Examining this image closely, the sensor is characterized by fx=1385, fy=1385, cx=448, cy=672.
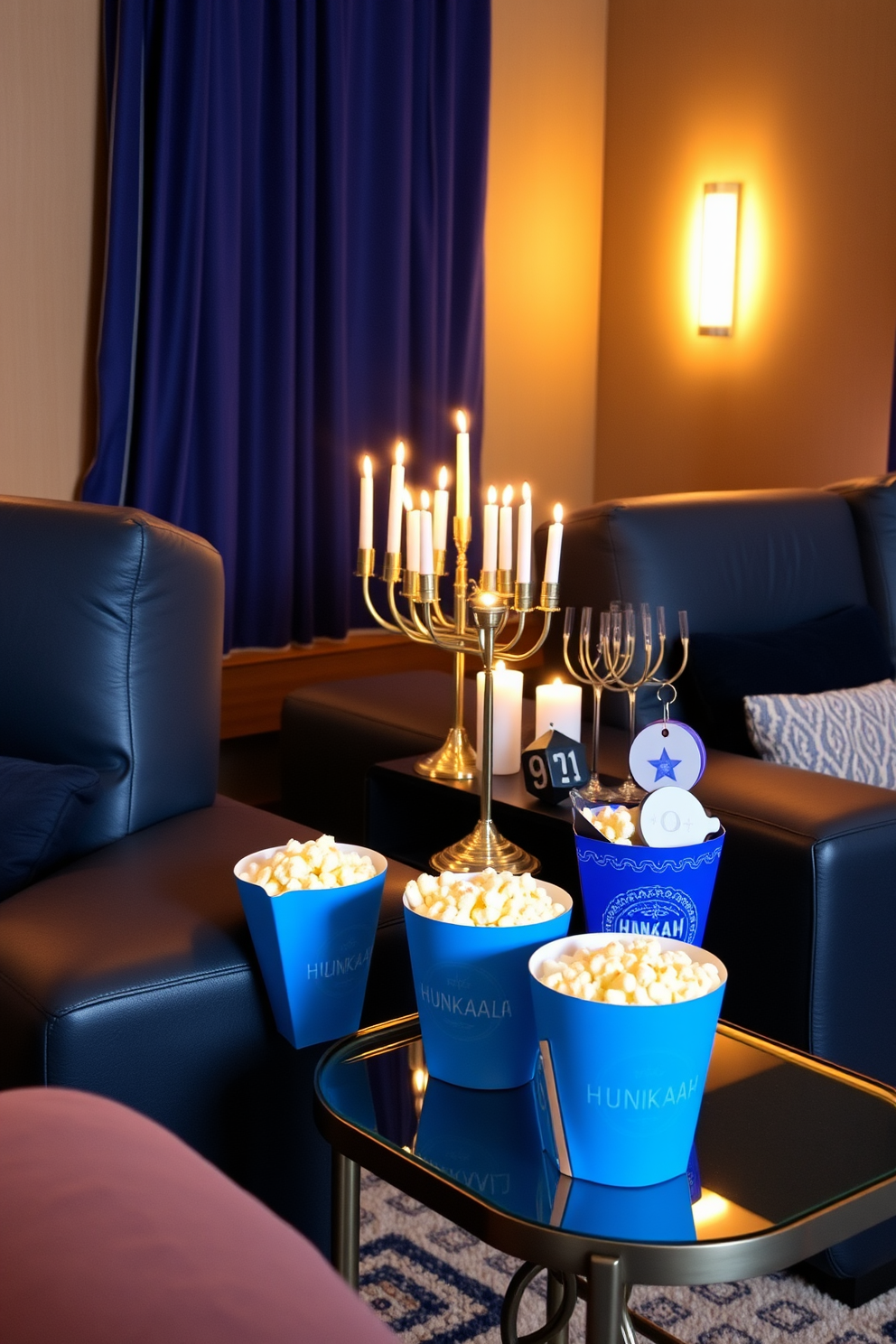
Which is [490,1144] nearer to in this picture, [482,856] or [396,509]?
[482,856]

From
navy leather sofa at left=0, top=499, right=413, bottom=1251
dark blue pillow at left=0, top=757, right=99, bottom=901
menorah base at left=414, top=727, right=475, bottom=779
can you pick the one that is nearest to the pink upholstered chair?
navy leather sofa at left=0, top=499, right=413, bottom=1251

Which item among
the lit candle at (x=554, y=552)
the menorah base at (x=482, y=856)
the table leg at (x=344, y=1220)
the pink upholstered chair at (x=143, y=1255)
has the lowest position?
the table leg at (x=344, y=1220)

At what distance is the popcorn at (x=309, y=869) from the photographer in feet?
4.14

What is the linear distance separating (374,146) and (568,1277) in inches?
117

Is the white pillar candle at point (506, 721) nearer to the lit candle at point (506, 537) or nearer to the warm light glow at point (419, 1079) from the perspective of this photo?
the lit candle at point (506, 537)

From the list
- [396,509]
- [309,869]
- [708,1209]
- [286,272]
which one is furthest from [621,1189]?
[286,272]

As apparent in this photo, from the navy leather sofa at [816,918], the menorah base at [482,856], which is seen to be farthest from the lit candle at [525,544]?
the navy leather sofa at [816,918]

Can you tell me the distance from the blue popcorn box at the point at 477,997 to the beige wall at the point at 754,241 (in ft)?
9.12

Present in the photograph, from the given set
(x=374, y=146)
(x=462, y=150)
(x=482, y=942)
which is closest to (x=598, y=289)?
(x=462, y=150)

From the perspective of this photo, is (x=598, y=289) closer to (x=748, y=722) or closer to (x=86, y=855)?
(x=748, y=722)

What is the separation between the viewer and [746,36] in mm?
3705

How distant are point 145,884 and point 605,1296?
0.79m

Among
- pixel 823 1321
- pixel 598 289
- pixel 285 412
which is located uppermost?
pixel 598 289

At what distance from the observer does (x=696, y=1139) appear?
3.61 feet
